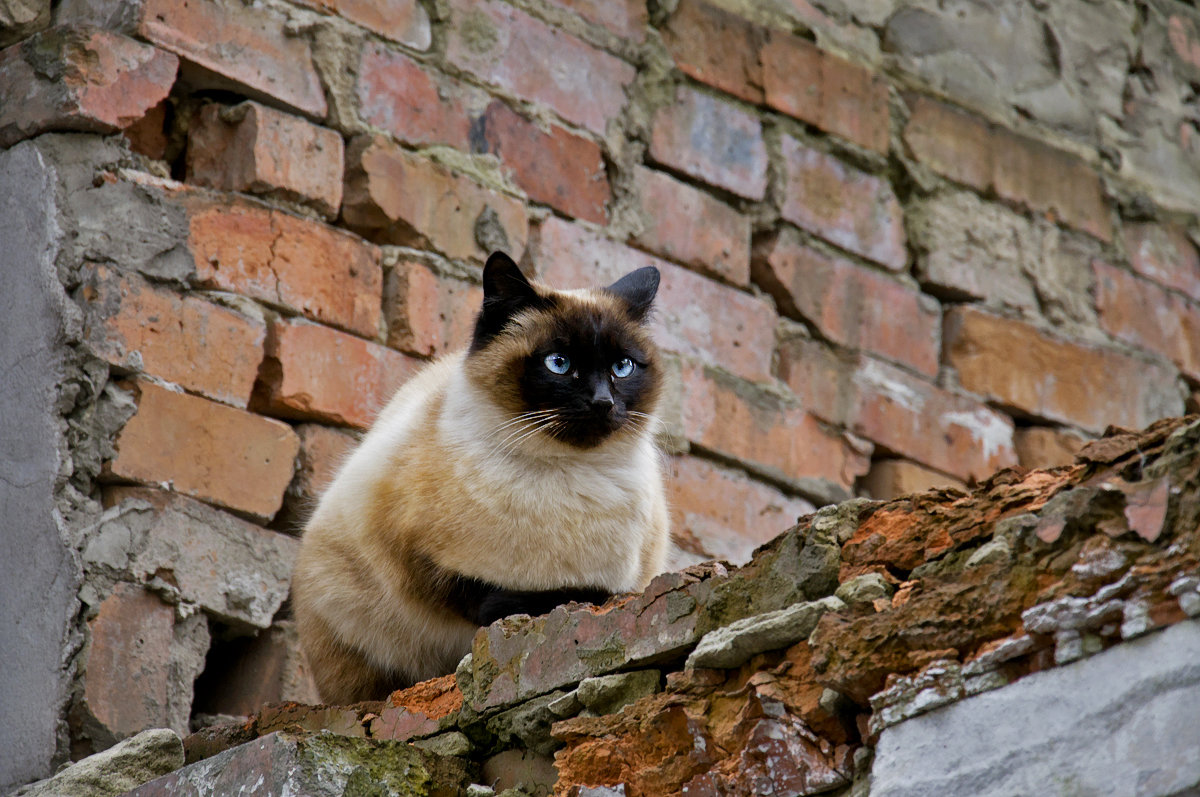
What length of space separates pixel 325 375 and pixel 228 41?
88 cm

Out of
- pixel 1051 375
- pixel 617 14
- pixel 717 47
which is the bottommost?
pixel 1051 375

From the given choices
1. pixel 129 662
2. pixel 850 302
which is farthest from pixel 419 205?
pixel 850 302

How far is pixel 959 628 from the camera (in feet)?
5.61

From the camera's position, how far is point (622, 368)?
10.3 feet

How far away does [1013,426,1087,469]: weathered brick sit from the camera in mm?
4832

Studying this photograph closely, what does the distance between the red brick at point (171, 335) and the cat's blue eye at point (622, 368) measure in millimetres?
913

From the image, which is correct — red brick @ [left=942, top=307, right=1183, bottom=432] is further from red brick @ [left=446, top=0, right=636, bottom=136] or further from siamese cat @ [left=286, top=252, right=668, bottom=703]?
siamese cat @ [left=286, top=252, right=668, bottom=703]

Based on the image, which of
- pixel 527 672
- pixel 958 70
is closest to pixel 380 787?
pixel 527 672

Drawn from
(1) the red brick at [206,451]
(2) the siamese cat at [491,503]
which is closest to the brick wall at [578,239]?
(1) the red brick at [206,451]

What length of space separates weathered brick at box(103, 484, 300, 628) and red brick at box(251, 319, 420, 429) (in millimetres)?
228

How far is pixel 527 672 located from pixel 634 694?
247 millimetres

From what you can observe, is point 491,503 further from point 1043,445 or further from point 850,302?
point 1043,445

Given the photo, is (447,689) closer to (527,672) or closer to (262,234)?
(527,672)

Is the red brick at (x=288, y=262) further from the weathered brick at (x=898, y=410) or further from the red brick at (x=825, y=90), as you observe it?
the red brick at (x=825, y=90)
